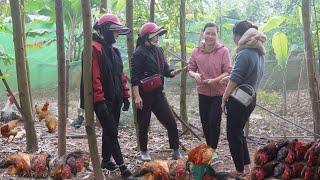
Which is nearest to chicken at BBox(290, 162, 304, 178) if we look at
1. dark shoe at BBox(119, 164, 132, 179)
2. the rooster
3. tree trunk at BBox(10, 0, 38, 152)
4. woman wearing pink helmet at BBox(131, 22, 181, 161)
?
the rooster

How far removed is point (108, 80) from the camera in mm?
4855

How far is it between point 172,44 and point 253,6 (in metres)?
7.58

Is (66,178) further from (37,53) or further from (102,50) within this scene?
(37,53)

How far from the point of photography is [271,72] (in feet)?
45.8

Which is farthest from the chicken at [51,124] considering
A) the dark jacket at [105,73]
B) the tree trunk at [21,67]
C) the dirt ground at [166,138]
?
the dark jacket at [105,73]

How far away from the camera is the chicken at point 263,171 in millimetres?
4297

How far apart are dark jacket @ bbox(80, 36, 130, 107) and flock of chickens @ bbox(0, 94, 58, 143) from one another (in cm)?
171

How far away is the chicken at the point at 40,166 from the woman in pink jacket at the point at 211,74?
1.94 metres

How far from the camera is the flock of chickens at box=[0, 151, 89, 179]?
4.79 metres

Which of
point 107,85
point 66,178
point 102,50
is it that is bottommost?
point 66,178

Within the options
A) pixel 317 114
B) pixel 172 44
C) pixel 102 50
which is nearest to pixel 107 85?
pixel 102 50

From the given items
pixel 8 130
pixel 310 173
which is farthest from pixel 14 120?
pixel 310 173

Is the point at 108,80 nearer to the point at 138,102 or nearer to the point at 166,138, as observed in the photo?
the point at 138,102

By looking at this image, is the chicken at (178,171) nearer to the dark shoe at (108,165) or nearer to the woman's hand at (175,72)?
the dark shoe at (108,165)
